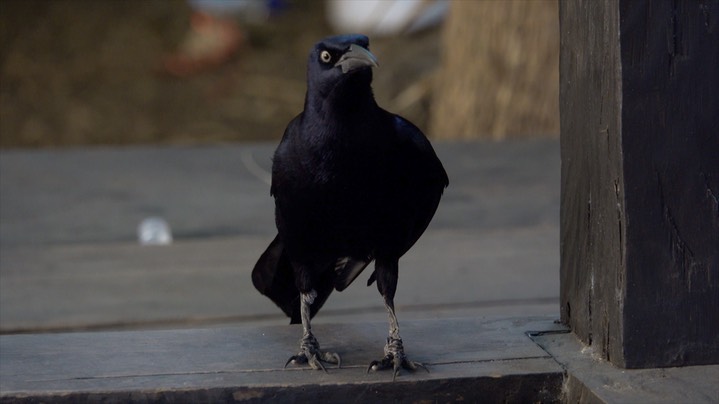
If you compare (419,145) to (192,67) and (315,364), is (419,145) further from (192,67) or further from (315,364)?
(192,67)

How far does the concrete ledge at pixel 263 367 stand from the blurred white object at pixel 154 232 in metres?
1.83

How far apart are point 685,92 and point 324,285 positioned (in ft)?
2.96

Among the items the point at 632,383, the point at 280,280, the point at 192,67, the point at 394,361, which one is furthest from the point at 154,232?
the point at 192,67

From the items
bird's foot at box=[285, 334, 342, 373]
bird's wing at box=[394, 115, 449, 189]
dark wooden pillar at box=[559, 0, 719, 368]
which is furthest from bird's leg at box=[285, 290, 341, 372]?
dark wooden pillar at box=[559, 0, 719, 368]

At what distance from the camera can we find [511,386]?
7.07 ft

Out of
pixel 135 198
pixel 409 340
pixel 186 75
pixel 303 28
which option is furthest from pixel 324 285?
pixel 303 28

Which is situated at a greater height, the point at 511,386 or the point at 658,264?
the point at 658,264

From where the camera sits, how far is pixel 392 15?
1027 centimetres

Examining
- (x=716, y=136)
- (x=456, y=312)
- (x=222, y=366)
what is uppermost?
(x=716, y=136)

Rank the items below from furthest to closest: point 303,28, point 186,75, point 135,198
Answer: point 303,28 → point 186,75 → point 135,198

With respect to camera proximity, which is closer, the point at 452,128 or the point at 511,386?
the point at 511,386

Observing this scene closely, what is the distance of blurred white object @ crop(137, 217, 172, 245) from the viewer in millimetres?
4262

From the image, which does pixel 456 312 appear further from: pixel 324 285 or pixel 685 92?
pixel 685 92

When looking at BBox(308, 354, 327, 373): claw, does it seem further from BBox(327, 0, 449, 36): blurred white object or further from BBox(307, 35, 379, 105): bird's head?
BBox(327, 0, 449, 36): blurred white object
